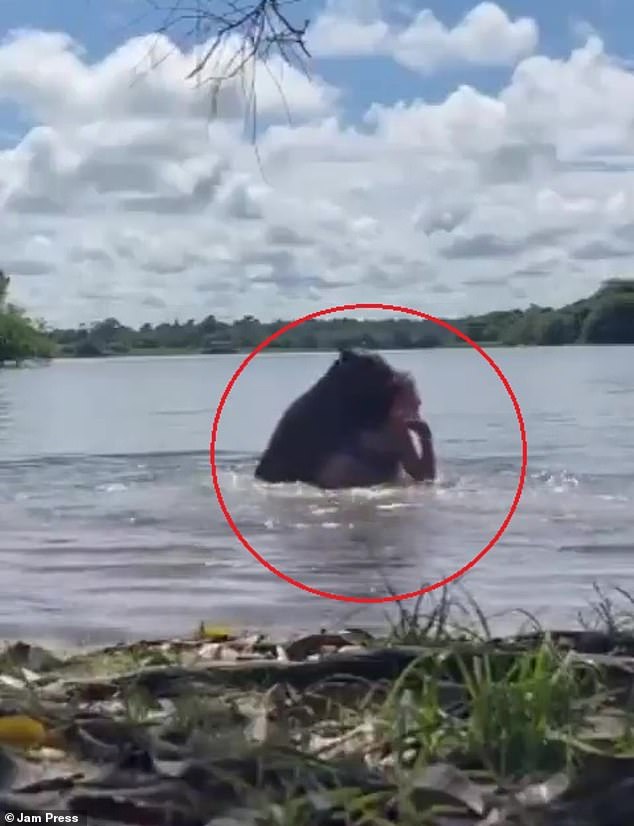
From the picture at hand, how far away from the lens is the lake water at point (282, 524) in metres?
8.00

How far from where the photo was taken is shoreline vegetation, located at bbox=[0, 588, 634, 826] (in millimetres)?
3561

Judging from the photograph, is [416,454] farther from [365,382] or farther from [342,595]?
[342,595]

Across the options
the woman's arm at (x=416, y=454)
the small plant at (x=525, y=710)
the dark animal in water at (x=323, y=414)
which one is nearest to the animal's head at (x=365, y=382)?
the dark animal in water at (x=323, y=414)

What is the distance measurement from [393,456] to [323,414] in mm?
1330

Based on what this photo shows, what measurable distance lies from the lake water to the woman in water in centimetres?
17

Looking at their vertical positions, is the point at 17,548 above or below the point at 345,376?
below

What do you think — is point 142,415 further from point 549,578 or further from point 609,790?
point 609,790

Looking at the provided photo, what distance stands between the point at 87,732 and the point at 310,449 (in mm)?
10369

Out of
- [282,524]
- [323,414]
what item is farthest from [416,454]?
[282,524]

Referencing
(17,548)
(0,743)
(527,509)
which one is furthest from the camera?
(527,509)

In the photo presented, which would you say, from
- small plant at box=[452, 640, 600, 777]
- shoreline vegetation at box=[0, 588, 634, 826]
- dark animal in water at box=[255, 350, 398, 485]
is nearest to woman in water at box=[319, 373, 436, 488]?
dark animal in water at box=[255, 350, 398, 485]

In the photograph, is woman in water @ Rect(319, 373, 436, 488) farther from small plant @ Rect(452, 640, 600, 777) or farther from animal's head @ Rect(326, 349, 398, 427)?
small plant @ Rect(452, 640, 600, 777)

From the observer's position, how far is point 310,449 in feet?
47.3

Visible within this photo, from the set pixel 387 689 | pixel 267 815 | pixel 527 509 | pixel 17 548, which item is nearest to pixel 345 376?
pixel 527 509
